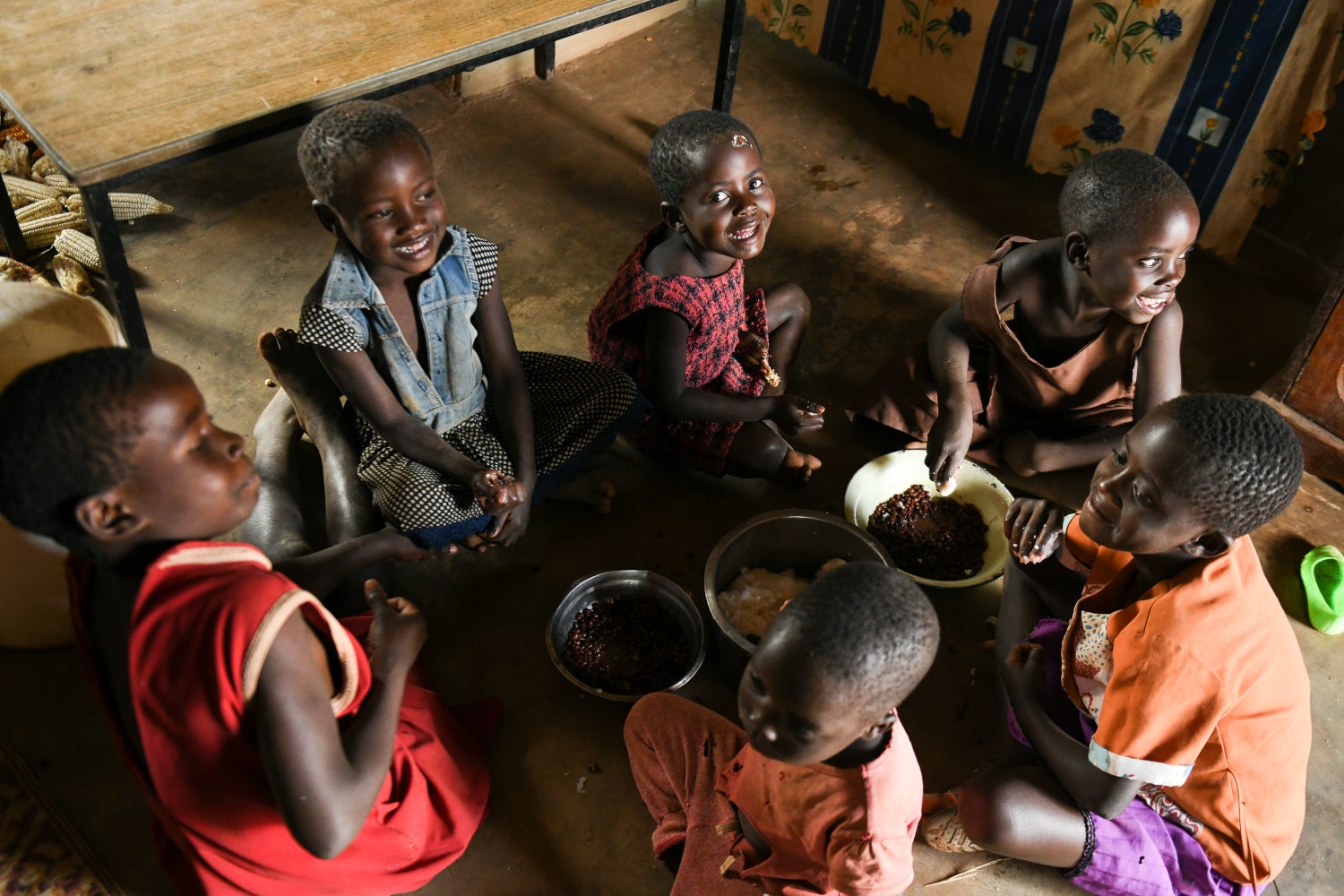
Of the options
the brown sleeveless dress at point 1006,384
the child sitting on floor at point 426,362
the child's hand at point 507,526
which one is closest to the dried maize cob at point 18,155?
the child sitting on floor at point 426,362

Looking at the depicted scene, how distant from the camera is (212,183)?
11.7ft

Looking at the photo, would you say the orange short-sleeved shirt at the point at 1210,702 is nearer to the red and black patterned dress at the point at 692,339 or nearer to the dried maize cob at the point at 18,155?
the red and black patterned dress at the point at 692,339

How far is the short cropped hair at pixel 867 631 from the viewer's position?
4.50ft

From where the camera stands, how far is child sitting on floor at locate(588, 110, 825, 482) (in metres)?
2.31

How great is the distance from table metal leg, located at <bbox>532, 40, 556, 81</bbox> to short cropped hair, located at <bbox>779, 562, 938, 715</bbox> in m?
3.23

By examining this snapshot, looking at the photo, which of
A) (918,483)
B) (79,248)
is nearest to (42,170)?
(79,248)

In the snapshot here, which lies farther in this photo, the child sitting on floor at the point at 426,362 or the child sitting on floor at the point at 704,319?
the child sitting on floor at the point at 704,319

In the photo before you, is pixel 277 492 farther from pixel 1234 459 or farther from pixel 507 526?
pixel 1234 459

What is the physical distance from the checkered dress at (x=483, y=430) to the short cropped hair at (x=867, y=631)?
1.07m

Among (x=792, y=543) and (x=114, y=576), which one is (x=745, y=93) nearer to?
(x=792, y=543)

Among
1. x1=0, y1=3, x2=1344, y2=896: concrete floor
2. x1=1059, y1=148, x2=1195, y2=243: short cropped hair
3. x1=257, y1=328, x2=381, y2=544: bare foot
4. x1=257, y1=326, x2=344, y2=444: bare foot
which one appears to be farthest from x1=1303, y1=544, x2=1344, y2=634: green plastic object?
x1=257, y1=326, x2=344, y2=444: bare foot

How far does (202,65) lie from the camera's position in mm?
2371

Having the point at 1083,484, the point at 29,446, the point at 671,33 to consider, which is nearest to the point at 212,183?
the point at 671,33

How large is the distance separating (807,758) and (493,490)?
1015 millimetres
